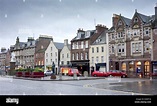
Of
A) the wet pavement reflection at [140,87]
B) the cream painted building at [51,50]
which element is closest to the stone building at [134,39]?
the wet pavement reflection at [140,87]

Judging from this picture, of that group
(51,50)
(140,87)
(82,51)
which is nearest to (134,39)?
(140,87)

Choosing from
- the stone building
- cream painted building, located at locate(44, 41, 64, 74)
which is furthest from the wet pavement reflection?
cream painted building, located at locate(44, 41, 64, 74)

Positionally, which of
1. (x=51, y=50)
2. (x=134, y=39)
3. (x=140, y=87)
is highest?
(x=134, y=39)

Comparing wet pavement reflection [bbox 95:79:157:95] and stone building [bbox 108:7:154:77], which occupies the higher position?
stone building [bbox 108:7:154:77]

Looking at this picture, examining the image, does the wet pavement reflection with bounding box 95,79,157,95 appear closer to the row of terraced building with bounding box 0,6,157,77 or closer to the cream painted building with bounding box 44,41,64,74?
the row of terraced building with bounding box 0,6,157,77

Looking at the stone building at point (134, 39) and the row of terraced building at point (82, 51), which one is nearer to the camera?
the row of terraced building at point (82, 51)

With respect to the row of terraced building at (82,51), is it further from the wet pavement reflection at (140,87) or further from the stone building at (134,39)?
the wet pavement reflection at (140,87)

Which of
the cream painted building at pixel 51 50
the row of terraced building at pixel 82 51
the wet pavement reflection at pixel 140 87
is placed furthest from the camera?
the wet pavement reflection at pixel 140 87

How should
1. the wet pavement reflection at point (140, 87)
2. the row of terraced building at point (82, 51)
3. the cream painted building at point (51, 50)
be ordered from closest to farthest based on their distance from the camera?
the row of terraced building at point (82, 51) < the cream painted building at point (51, 50) < the wet pavement reflection at point (140, 87)

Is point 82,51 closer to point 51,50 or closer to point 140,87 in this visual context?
point 51,50

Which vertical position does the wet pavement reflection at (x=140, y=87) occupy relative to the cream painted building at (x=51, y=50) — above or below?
below

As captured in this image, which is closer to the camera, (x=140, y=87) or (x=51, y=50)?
(x=51, y=50)

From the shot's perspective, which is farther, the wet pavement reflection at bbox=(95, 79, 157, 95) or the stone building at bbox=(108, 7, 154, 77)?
the wet pavement reflection at bbox=(95, 79, 157, 95)
